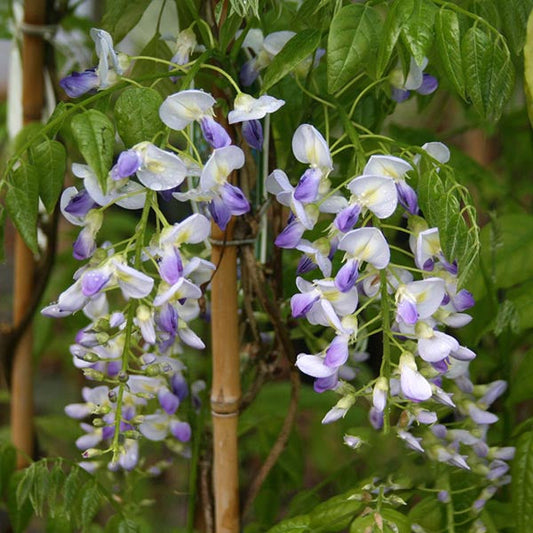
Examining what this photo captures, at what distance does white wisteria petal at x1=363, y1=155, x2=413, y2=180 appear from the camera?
2.12 ft

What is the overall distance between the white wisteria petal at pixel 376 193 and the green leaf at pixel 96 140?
0.53 feet

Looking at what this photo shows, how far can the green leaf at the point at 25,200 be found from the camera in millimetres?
658

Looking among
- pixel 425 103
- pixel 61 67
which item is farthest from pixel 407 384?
pixel 61 67

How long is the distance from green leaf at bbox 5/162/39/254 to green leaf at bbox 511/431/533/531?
440mm

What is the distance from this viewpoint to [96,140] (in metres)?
0.61

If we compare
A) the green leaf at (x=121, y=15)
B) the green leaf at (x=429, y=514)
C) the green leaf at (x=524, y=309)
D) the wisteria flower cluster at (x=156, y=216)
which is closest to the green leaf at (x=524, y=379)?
the green leaf at (x=524, y=309)

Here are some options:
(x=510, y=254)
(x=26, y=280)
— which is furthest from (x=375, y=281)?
(x=26, y=280)

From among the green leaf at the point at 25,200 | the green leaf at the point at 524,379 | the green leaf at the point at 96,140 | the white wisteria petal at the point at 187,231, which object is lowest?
the green leaf at the point at 524,379

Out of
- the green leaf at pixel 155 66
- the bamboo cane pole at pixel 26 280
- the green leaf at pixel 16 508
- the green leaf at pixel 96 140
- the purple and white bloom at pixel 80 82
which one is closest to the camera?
the green leaf at pixel 96 140

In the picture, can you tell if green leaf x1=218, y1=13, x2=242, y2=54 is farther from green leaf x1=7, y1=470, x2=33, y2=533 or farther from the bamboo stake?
green leaf x1=7, y1=470, x2=33, y2=533

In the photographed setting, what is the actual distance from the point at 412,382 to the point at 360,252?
10 cm

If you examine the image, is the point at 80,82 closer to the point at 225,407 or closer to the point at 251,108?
the point at 251,108

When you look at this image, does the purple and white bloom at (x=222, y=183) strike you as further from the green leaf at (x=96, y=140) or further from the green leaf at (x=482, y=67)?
the green leaf at (x=482, y=67)

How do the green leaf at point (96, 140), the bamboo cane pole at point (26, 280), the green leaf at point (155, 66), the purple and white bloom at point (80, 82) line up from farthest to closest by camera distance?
the bamboo cane pole at point (26, 280) → the green leaf at point (155, 66) → the purple and white bloom at point (80, 82) → the green leaf at point (96, 140)
